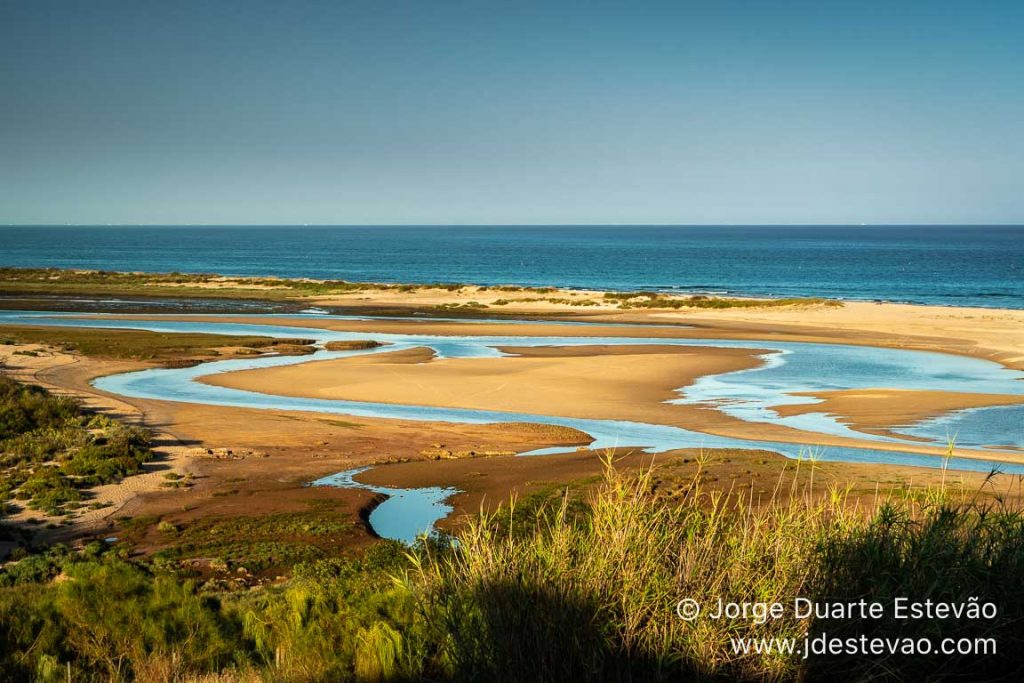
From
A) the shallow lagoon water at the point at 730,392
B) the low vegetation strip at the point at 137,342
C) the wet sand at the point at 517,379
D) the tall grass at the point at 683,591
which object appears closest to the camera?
the tall grass at the point at 683,591

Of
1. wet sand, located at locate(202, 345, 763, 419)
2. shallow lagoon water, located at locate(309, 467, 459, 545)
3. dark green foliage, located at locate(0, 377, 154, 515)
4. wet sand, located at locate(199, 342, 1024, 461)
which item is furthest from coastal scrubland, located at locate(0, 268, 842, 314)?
shallow lagoon water, located at locate(309, 467, 459, 545)

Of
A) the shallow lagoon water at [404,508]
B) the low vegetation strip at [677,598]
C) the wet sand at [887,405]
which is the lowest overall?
the shallow lagoon water at [404,508]

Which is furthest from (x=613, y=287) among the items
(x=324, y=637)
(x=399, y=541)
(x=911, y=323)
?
(x=324, y=637)

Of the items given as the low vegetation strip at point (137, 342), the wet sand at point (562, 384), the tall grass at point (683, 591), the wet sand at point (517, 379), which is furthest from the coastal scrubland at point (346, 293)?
the tall grass at point (683, 591)

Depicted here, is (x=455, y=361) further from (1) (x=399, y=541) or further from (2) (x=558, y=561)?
(2) (x=558, y=561)

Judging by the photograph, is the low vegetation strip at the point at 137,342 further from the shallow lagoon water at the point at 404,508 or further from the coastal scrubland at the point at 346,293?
the shallow lagoon water at the point at 404,508

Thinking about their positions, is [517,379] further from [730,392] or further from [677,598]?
[677,598]

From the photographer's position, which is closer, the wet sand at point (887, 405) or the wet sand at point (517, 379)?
the wet sand at point (887, 405)

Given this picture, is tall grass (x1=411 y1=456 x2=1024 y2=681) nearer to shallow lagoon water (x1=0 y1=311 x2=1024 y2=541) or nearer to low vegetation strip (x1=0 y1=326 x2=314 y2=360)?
shallow lagoon water (x1=0 y1=311 x2=1024 y2=541)
